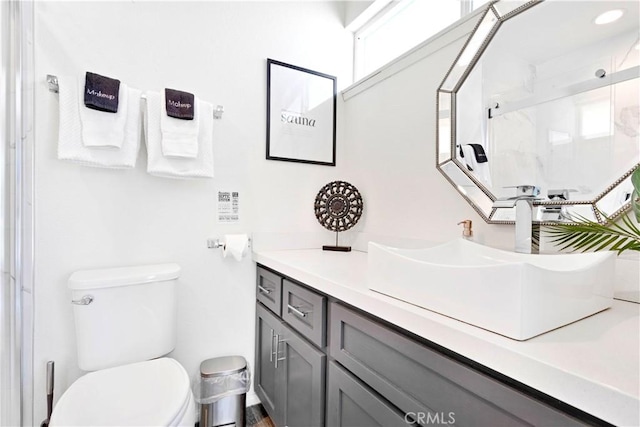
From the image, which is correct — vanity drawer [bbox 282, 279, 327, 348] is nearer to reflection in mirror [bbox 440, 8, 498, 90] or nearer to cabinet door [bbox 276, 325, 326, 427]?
cabinet door [bbox 276, 325, 326, 427]

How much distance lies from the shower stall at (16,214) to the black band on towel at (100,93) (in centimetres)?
24

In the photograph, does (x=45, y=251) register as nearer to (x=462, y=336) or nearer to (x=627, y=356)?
(x=462, y=336)

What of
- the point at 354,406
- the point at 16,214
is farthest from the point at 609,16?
the point at 16,214

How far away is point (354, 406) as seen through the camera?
0.92m

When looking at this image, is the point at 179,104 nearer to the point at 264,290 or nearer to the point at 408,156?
the point at 264,290

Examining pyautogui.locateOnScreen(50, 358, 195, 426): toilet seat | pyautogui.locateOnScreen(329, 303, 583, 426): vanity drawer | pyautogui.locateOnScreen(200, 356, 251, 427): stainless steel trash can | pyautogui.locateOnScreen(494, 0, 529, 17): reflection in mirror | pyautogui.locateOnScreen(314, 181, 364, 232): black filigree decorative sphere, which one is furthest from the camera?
pyautogui.locateOnScreen(314, 181, 364, 232): black filigree decorative sphere

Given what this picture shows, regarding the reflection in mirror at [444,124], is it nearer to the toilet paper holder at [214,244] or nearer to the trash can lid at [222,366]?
the toilet paper holder at [214,244]

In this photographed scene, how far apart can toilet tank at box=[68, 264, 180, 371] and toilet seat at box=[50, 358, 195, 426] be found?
0.11 m

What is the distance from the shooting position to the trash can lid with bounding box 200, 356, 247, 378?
1.48m

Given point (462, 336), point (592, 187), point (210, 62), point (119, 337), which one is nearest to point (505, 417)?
point (462, 336)

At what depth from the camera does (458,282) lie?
26.3 inches

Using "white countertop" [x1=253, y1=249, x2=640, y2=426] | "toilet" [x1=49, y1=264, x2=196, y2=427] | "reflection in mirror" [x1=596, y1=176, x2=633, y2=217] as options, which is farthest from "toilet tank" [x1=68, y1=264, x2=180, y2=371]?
"reflection in mirror" [x1=596, y1=176, x2=633, y2=217]

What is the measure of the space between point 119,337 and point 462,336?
1.31 metres

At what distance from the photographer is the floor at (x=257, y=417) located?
159 cm
